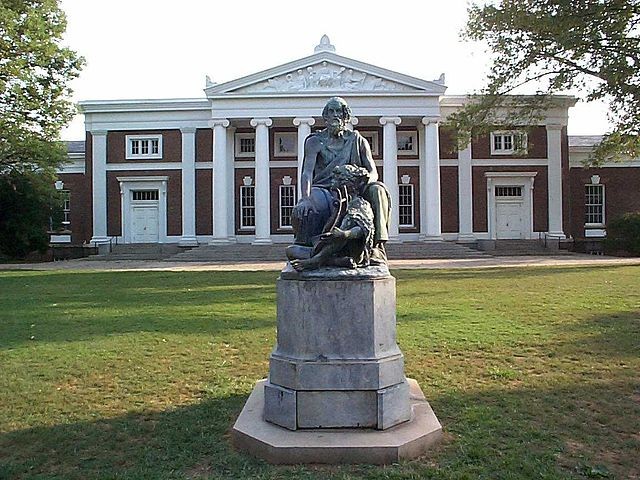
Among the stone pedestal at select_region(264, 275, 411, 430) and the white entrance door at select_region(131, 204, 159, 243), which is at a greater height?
the white entrance door at select_region(131, 204, 159, 243)

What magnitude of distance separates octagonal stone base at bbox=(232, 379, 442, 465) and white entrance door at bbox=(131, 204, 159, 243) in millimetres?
36340

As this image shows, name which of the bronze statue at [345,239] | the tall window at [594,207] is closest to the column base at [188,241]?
the tall window at [594,207]

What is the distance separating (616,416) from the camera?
5.49 m

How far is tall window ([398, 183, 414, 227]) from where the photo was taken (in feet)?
130

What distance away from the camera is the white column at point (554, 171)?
3884 centimetres

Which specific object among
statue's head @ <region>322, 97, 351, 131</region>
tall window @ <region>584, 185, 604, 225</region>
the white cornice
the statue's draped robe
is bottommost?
the statue's draped robe

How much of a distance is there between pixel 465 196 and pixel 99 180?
23.2 metres

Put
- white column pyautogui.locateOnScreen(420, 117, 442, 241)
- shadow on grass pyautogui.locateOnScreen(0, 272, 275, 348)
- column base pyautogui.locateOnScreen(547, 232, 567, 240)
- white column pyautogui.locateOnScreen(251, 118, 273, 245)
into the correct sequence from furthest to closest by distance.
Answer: column base pyautogui.locateOnScreen(547, 232, 567, 240), white column pyautogui.locateOnScreen(251, 118, 273, 245), white column pyautogui.locateOnScreen(420, 117, 442, 241), shadow on grass pyautogui.locateOnScreen(0, 272, 275, 348)

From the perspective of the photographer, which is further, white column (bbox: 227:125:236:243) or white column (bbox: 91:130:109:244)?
white column (bbox: 91:130:109:244)

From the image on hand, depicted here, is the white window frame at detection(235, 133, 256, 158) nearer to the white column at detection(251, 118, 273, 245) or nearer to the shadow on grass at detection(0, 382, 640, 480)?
the white column at detection(251, 118, 273, 245)

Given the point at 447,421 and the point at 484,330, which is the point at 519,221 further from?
the point at 447,421

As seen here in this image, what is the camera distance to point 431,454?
183 inches

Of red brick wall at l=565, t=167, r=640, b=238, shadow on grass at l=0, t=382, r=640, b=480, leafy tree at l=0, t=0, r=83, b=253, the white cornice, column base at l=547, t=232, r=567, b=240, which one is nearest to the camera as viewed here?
shadow on grass at l=0, t=382, r=640, b=480

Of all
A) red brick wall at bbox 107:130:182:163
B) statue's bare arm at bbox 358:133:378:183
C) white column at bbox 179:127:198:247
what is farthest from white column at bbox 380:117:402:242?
statue's bare arm at bbox 358:133:378:183
